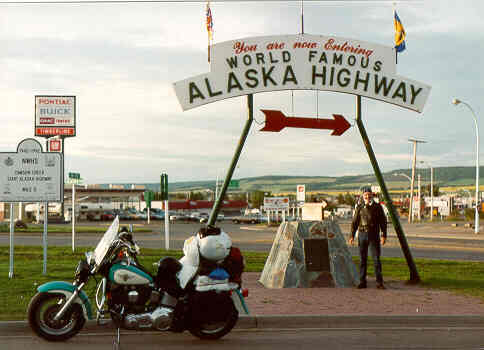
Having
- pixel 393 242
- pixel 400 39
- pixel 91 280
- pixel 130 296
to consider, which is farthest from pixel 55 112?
pixel 393 242

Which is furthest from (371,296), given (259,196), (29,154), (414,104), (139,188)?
(259,196)

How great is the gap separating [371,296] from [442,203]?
94.2m

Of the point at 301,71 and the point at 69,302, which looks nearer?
the point at 69,302

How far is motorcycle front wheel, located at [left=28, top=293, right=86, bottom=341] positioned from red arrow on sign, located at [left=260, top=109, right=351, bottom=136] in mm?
6678

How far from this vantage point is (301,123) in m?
13.2

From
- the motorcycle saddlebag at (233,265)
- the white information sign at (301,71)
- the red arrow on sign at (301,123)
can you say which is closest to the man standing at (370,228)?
the red arrow on sign at (301,123)

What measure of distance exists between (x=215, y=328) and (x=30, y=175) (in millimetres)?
7397

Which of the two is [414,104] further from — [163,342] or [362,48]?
[163,342]

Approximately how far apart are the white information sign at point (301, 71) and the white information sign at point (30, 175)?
11.1 feet

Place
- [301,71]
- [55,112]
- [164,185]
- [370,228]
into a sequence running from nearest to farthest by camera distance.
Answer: [370,228] < [301,71] < [55,112] < [164,185]

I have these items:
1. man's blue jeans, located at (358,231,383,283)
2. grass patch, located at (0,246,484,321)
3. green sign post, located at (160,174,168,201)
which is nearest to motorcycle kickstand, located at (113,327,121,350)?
grass patch, located at (0,246,484,321)

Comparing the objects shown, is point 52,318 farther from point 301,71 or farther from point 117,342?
point 301,71

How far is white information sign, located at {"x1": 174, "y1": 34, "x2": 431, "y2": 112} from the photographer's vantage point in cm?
1268

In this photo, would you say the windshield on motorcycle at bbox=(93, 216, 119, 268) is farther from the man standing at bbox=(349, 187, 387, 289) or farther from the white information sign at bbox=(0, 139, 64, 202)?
the white information sign at bbox=(0, 139, 64, 202)
